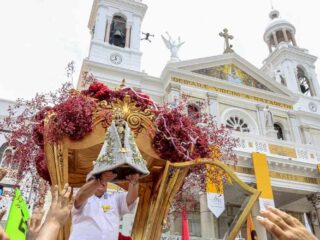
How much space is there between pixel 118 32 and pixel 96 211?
17.1 meters

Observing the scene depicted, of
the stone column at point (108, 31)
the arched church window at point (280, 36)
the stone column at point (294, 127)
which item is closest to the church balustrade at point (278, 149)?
the stone column at point (294, 127)

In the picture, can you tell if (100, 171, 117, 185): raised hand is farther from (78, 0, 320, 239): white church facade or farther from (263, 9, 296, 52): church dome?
(263, 9, 296, 52): church dome

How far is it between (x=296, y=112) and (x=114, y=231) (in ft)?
61.1

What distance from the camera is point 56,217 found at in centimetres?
172

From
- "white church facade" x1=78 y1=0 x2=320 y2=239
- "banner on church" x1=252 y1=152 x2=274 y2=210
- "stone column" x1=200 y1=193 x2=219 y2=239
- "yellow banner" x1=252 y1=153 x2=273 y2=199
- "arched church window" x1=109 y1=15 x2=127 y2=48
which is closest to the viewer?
"stone column" x1=200 y1=193 x2=219 y2=239

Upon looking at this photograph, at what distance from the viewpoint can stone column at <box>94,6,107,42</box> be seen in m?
18.2

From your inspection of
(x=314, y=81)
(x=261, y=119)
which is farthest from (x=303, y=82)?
(x=261, y=119)

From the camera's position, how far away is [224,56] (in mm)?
19641

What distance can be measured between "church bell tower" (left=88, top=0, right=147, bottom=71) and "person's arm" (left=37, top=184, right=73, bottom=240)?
15.6m

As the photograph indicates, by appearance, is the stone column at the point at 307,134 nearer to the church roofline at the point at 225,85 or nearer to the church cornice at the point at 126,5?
the church roofline at the point at 225,85

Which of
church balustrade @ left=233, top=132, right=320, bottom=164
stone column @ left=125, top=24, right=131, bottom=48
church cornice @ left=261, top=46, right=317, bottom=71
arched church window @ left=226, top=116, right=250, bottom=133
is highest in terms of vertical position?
church cornice @ left=261, top=46, right=317, bottom=71

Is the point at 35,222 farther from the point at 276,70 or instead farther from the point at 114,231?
the point at 276,70

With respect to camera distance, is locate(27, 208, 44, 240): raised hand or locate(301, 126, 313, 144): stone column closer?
locate(27, 208, 44, 240): raised hand

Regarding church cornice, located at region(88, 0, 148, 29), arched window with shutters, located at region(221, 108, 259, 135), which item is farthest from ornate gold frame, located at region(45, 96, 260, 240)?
church cornice, located at region(88, 0, 148, 29)
